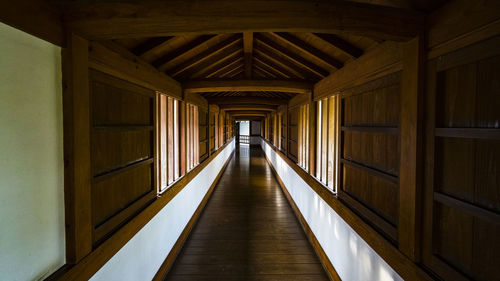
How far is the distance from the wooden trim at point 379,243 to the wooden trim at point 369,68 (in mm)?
1246

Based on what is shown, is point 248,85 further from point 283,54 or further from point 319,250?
point 319,250

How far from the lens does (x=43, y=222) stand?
133 cm

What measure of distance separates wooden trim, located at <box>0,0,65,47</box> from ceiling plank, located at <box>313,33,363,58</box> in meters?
2.06

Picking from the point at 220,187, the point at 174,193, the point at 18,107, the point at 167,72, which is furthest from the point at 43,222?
the point at 220,187

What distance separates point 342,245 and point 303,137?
2483mm

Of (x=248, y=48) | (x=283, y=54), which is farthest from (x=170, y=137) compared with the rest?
(x=283, y=54)

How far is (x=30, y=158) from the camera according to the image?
49.2 inches

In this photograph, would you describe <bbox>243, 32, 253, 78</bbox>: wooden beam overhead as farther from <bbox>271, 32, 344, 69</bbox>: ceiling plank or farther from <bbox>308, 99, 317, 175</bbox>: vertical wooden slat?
<bbox>308, 99, 317, 175</bbox>: vertical wooden slat

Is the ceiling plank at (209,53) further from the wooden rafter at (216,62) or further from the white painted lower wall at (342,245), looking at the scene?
the white painted lower wall at (342,245)

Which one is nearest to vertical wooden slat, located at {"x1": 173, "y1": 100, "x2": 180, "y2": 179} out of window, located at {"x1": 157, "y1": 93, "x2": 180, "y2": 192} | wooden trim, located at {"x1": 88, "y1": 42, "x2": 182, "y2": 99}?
window, located at {"x1": 157, "y1": 93, "x2": 180, "y2": 192}

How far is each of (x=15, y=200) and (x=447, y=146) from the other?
2.24m

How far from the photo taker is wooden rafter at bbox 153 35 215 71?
2707 millimetres

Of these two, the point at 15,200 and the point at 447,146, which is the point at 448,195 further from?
the point at 15,200

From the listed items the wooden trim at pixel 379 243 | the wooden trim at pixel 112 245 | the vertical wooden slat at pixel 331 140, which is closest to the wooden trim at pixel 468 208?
the wooden trim at pixel 379 243
